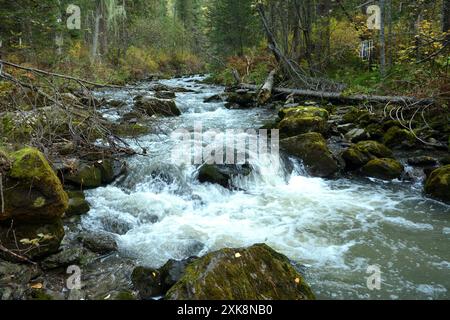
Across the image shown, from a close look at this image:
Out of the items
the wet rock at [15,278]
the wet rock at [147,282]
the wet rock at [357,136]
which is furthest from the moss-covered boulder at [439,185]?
the wet rock at [15,278]

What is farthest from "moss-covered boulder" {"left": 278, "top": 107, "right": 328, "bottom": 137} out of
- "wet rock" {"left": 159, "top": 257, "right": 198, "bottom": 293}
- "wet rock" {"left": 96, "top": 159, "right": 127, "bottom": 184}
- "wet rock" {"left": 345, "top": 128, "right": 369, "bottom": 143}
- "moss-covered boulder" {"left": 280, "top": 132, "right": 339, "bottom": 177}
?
"wet rock" {"left": 159, "top": 257, "right": 198, "bottom": 293}

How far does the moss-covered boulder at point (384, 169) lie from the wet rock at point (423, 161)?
18.7 inches

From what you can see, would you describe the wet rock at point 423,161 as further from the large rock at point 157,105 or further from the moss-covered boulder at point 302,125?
the large rock at point 157,105

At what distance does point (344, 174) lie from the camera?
9.47 m

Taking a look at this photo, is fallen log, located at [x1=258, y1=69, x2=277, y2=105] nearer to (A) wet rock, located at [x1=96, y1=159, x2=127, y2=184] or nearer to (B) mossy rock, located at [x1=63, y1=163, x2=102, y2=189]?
(A) wet rock, located at [x1=96, y1=159, x2=127, y2=184]

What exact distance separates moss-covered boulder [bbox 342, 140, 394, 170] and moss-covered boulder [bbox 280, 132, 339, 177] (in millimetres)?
365

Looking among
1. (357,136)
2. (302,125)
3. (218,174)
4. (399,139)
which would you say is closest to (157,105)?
(302,125)

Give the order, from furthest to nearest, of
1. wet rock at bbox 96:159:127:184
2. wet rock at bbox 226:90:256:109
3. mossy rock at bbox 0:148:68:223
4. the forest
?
wet rock at bbox 226:90:256:109
wet rock at bbox 96:159:127:184
mossy rock at bbox 0:148:68:223
the forest

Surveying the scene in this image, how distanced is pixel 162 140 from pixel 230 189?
3.91 metres

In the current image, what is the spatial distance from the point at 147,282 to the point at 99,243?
1466 millimetres

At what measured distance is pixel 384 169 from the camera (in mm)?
9000

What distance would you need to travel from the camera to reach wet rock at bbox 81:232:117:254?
5672mm

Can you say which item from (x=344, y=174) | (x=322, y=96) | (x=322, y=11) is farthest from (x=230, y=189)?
(x=322, y=11)
